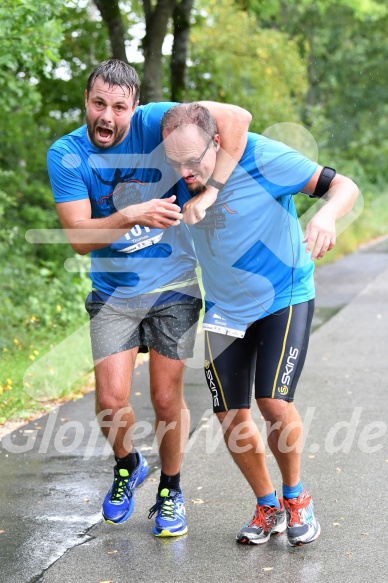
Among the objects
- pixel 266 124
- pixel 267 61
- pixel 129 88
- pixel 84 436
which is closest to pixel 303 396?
pixel 84 436

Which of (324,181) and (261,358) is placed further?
(261,358)

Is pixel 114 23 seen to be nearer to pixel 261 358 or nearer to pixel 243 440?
pixel 261 358

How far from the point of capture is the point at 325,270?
57.7 feet

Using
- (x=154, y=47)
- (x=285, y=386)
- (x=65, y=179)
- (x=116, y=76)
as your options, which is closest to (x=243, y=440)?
(x=285, y=386)

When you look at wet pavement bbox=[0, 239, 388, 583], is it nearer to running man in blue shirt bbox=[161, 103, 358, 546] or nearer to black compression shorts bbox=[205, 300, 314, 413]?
running man in blue shirt bbox=[161, 103, 358, 546]

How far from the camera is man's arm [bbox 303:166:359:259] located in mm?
3977

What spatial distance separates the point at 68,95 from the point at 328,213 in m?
11.6

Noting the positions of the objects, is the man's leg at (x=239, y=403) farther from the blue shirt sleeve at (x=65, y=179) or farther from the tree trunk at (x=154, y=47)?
the tree trunk at (x=154, y=47)

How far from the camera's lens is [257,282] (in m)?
4.38

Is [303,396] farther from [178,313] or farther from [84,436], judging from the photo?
[178,313]

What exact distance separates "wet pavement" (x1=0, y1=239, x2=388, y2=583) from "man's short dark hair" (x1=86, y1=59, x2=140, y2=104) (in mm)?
2078

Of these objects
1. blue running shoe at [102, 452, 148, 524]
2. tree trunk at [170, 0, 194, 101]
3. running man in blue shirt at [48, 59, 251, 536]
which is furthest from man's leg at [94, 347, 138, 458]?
tree trunk at [170, 0, 194, 101]

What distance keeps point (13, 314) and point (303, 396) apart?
336 cm

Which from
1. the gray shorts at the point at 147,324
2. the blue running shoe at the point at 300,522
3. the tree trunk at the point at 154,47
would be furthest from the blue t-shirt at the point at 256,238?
the tree trunk at the point at 154,47
